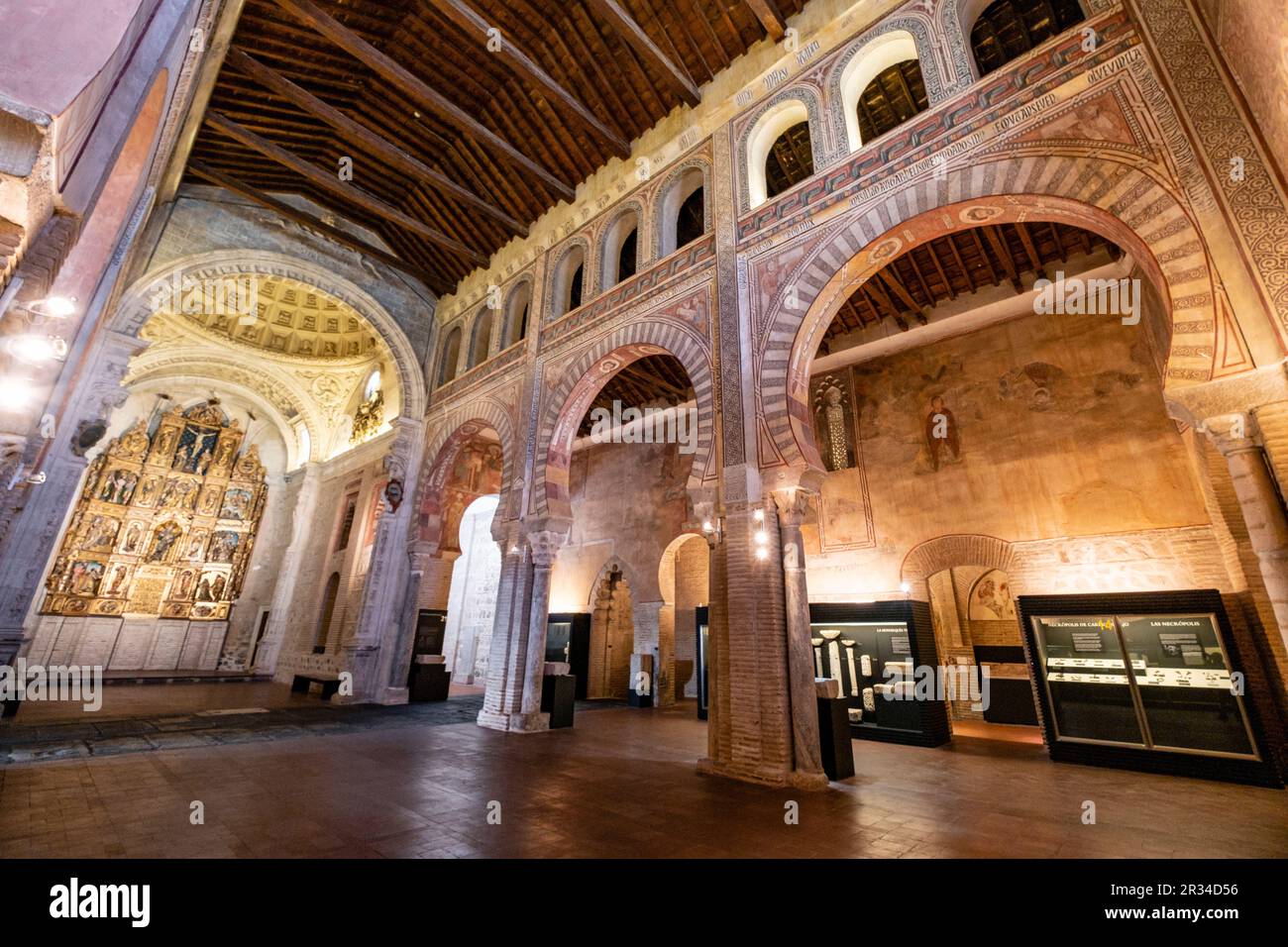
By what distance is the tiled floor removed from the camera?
3.39 meters

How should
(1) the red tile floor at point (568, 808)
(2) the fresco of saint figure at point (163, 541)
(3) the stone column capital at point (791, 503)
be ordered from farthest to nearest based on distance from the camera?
(2) the fresco of saint figure at point (163, 541), (3) the stone column capital at point (791, 503), (1) the red tile floor at point (568, 808)

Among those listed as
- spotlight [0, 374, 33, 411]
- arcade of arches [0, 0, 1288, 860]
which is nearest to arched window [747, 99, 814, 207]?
arcade of arches [0, 0, 1288, 860]

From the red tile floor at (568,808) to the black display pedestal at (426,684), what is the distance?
4.89 meters

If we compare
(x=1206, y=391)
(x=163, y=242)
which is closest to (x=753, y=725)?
(x=1206, y=391)

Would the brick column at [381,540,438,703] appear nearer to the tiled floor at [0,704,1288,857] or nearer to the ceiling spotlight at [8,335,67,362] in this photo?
the tiled floor at [0,704,1288,857]

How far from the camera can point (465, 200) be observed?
32.4 ft

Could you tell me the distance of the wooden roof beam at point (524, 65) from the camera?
7.11 metres

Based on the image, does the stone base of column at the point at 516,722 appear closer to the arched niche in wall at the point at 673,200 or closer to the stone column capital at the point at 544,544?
the stone column capital at the point at 544,544

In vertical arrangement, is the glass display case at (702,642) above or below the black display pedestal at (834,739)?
above

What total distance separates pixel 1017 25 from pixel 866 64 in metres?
1.96

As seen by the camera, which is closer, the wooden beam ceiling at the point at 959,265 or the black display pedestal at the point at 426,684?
the wooden beam ceiling at the point at 959,265

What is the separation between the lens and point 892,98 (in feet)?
25.1

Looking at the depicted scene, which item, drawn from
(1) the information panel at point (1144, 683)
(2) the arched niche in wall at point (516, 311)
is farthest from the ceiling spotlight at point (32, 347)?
(1) the information panel at point (1144, 683)
